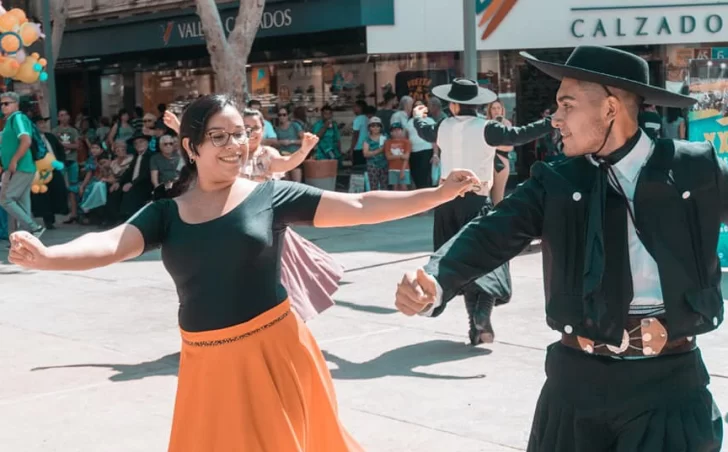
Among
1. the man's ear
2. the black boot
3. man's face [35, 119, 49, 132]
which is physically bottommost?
the black boot

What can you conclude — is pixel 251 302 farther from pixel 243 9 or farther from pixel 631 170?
pixel 243 9

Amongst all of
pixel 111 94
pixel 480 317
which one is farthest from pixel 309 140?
pixel 111 94

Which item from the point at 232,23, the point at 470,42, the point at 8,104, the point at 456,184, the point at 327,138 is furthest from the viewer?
the point at 232,23

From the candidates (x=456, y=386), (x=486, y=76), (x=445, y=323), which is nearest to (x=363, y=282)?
(x=445, y=323)

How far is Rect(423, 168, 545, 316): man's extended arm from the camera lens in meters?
3.28

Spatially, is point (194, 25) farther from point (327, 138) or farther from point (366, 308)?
point (366, 308)

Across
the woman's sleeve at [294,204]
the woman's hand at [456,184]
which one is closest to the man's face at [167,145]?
the woman's sleeve at [294,204]

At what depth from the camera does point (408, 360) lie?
7445 millimetres

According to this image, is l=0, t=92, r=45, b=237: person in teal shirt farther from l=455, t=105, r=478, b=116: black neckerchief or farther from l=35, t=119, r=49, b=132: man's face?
l=455, t=105, r=478, b=116: black neckerchief

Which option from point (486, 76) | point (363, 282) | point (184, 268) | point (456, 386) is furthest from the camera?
point (486, 76)

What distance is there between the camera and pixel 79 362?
7660 mm

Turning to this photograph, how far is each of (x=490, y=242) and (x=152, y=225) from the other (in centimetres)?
132

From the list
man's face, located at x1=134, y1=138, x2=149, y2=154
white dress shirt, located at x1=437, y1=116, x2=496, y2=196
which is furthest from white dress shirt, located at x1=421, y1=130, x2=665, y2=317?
man's face, located at x1=134, y1=138, x2=149, y2=154

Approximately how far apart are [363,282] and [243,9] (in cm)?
698
